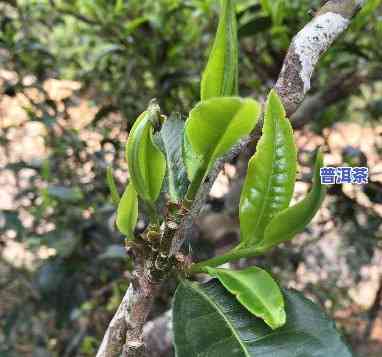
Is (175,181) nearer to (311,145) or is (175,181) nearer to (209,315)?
(209,315)

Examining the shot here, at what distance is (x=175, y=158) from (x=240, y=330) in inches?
8.5

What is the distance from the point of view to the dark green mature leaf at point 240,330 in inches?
20.0

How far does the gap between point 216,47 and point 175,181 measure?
0.50 feet

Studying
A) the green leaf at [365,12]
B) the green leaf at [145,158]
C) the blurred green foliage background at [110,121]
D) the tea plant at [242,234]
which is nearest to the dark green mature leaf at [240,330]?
the tea plant at [242,234]

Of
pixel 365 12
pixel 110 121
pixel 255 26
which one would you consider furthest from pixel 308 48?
pixel 110 121

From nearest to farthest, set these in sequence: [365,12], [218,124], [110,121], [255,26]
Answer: [218,124] < [365,12] < [255,26] < [110,121]

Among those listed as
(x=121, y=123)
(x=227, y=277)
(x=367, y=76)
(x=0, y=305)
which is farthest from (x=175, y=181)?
(x=0, y=305)

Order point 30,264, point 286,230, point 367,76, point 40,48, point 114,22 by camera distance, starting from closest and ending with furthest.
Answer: point 286,230 → point 367,76 → point 114,22 → point 40,48 → point 30,264

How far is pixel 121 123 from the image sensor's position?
173cm

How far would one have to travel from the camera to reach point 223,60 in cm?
51

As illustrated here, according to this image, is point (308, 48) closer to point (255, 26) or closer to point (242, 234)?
point (242, 234)

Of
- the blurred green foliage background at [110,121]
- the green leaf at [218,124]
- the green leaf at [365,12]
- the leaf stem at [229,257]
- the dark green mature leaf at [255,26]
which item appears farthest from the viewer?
the blurred green foliage background at [110,121]

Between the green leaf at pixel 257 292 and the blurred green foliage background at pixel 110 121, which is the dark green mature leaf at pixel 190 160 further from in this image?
the blurred green foliage background at pixel 110 121

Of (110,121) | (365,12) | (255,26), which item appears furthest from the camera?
(110,121)
